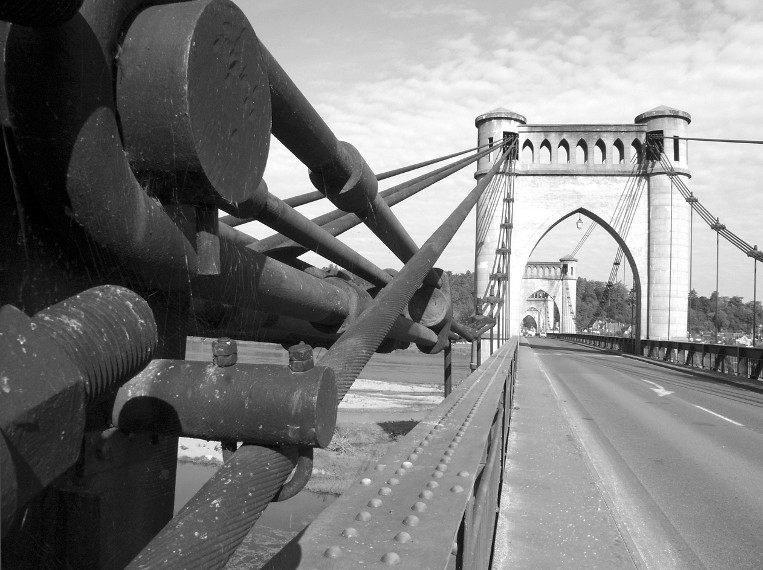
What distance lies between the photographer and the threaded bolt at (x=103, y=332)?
30.6 inches

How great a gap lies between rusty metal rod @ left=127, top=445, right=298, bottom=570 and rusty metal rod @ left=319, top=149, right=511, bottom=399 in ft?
0.79

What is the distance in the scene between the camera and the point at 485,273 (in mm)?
39875

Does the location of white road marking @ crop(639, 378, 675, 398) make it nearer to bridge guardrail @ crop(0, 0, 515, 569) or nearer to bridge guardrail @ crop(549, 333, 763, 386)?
bridge guardrail @ crop(549, 333, 763, 386)

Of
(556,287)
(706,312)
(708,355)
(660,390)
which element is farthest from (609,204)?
(706,312)

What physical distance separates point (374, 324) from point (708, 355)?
86.3 ft

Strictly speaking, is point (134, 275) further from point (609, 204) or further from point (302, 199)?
point (609, 204)

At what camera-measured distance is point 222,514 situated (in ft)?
3.07

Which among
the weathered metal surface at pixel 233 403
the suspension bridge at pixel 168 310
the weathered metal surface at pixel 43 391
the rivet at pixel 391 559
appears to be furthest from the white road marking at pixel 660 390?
the weathered metal surface at pixel 43 391

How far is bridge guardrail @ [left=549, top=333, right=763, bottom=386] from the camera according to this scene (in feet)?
66.5

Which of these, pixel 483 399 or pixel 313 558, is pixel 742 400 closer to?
pixel 483 399

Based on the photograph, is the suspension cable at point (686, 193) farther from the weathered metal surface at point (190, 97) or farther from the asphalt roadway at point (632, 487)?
the weathered metal surface at point (190, 97)

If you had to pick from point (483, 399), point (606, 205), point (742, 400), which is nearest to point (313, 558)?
point (483, 399)

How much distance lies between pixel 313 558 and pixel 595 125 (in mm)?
44456

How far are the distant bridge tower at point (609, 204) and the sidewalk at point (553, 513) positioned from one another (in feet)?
107
